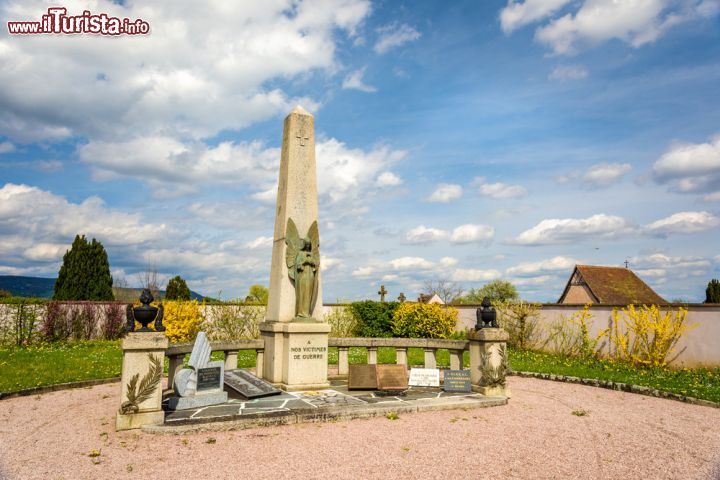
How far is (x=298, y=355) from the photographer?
9.09 metres

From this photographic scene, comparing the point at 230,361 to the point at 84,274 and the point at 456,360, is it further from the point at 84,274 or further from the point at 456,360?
the point at 84,274

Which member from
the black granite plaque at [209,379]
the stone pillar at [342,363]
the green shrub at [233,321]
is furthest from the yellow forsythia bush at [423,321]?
the black granite plaque at [209,379]

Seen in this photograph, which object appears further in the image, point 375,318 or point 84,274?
point 84,274

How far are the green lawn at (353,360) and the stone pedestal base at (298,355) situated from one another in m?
4.36

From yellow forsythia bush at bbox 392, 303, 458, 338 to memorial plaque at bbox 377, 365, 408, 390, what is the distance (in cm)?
1155

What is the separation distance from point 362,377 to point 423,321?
11.8 m

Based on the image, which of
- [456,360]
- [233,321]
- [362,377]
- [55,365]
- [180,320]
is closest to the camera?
[362,377]

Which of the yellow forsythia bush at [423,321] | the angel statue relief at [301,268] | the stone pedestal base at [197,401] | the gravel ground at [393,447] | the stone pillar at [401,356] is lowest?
the gravel ground at [393,447]

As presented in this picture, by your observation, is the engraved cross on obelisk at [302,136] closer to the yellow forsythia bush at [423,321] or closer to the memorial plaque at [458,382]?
the memorial plaque at [458,382]

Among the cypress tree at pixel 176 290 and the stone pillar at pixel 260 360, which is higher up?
the cypress tree at pixel 176 290

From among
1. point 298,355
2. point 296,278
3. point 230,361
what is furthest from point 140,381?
point 296,278

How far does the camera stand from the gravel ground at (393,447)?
5148 millimetres

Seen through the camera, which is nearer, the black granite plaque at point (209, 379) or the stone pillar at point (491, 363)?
the black granite plaque at point (209, 379)

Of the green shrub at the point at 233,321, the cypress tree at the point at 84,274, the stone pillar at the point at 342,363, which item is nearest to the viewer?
the stone pillar at the point at 342,363
